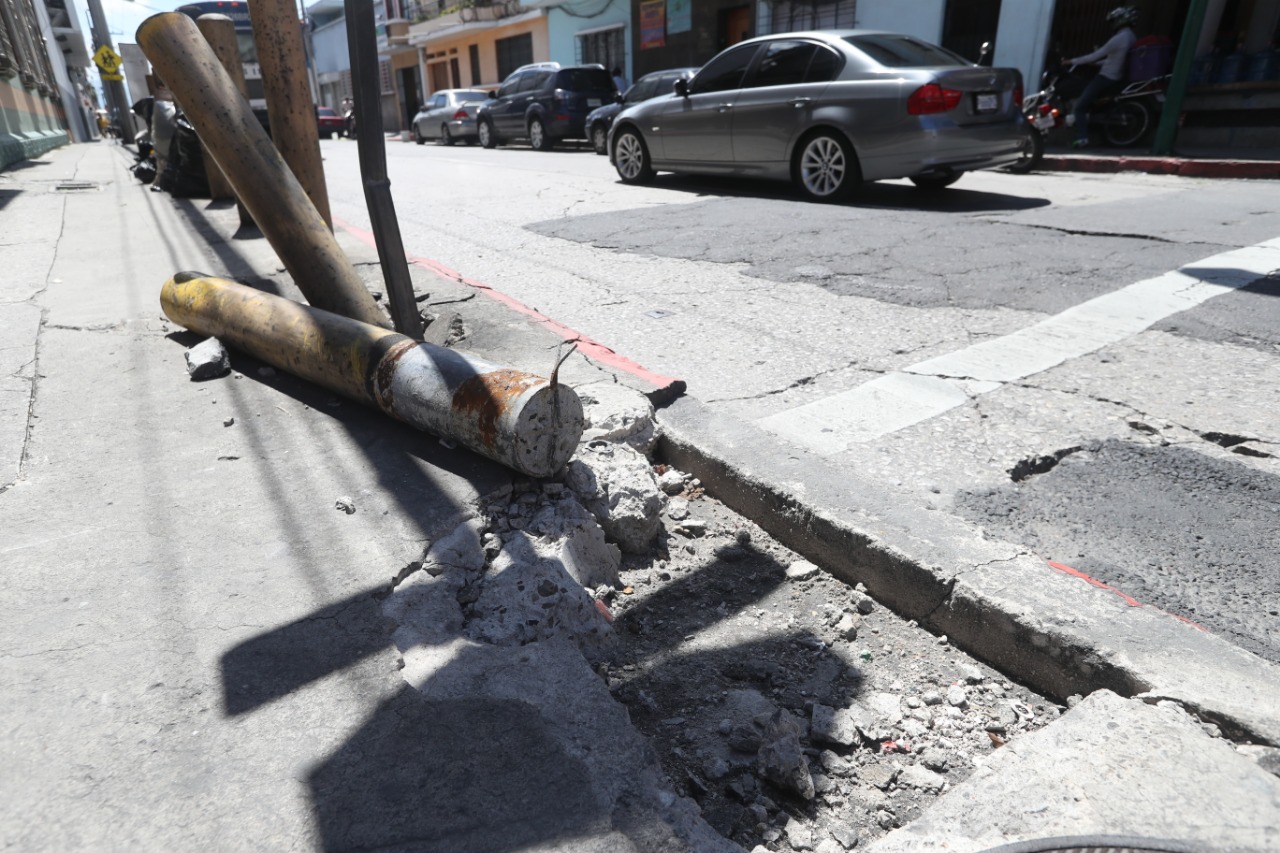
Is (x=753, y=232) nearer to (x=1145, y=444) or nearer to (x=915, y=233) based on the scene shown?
(x=915, y=233)

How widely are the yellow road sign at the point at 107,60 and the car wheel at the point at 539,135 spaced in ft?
51.3

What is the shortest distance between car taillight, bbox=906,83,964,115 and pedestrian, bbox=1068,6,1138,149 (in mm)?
5471

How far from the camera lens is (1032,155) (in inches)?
415

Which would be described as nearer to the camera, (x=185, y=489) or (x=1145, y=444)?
(x=185, y=489)

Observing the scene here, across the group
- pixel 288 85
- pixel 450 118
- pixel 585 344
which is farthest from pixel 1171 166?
pixel 450 118

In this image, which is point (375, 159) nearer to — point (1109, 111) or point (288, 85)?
point (288, 85)

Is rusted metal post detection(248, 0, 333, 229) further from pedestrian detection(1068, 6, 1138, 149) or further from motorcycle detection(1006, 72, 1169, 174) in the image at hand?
pedestrian detection(1068, 6, 1138, 149)

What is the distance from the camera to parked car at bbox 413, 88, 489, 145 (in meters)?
22.5

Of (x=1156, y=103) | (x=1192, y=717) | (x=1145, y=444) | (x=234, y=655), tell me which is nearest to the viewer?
(x=1192, y=717)

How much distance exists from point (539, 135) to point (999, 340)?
16554mm

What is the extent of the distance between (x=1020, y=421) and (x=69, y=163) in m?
18.8

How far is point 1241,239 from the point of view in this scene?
5918 mm

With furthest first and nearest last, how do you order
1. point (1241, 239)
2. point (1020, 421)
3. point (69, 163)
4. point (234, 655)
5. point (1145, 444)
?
point (69, 163)
point (1241, 239)
point (1020, 421)
point (1145, 444)
point (234, 655)

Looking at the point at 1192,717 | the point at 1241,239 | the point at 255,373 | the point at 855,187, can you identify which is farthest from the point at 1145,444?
the point at 855,187
